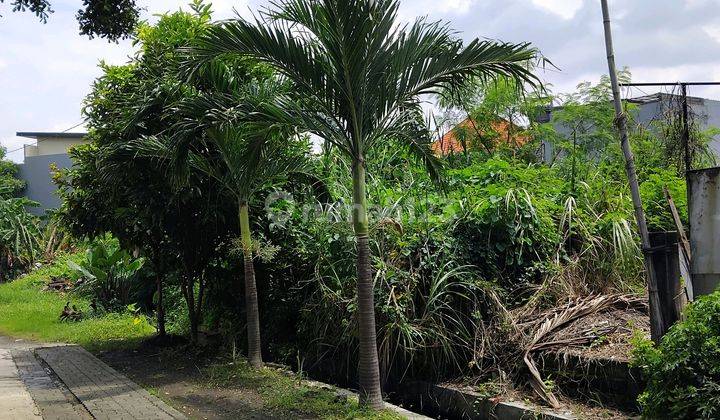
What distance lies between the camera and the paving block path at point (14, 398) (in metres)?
6.61

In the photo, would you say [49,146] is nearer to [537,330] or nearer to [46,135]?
[46,135]

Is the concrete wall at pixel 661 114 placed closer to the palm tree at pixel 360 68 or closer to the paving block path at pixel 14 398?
the palm tree at pixel 360 68

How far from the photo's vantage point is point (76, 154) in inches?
387

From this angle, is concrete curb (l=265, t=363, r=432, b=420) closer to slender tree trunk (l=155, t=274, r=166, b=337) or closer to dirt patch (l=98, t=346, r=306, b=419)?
dirt patch (l=98, t=346, r=306, b=419)

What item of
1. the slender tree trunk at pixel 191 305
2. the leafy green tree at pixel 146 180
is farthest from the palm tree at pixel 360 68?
the slender tree trunk at pixel 191 305

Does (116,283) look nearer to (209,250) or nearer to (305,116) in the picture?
(209,250)

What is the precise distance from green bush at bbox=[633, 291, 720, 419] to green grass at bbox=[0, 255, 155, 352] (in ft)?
30.2

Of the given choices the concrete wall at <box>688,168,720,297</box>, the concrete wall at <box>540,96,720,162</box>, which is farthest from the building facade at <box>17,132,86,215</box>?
the concrete wall at <box>688,168,720,297</box>

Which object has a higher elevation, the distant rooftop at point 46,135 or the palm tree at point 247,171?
the distant rooftop at point 46,135

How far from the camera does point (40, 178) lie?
109 feet

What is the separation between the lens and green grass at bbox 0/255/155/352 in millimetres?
12670

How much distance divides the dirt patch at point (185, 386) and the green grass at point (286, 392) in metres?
0.13

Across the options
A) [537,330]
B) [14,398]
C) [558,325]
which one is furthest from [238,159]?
[558,325]

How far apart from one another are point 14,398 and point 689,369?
710cm
